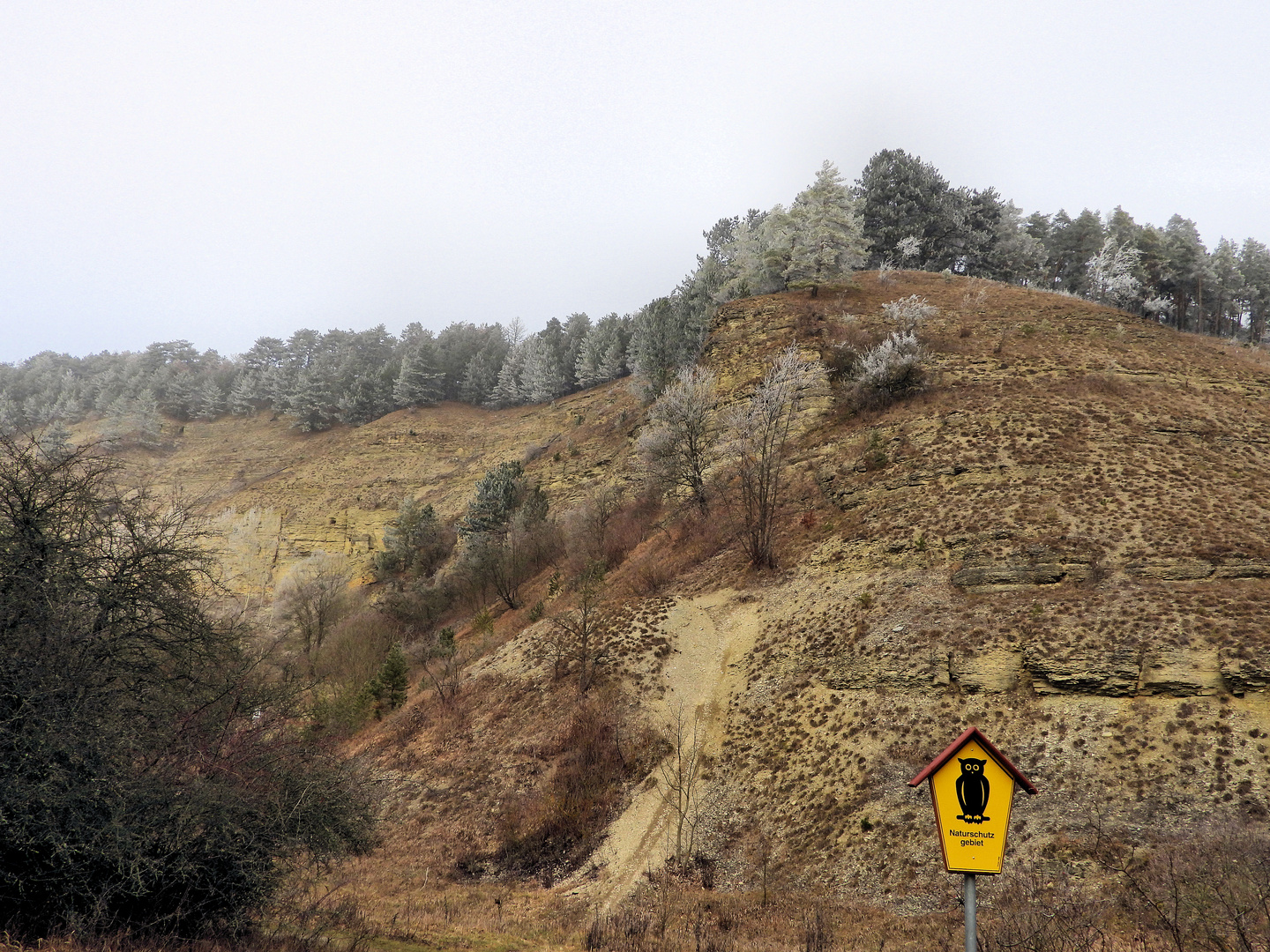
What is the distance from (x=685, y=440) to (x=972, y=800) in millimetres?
28334

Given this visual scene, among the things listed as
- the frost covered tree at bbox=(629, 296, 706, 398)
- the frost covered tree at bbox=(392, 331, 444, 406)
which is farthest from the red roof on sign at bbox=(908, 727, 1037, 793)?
the frost covered tree at bbox=(392, 331, 444, 406)

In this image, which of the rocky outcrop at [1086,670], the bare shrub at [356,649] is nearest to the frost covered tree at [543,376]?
the bare shrub at [356,649]

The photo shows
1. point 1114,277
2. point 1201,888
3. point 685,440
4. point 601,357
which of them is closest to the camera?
point 1201,888

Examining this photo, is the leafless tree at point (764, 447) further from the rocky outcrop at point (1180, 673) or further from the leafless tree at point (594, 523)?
the rocky outcrop at point (1180, 673)

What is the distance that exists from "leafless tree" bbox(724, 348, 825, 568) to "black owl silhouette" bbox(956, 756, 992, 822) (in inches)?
781

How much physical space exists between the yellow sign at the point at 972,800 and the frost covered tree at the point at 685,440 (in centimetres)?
2614

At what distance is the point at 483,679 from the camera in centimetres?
2500

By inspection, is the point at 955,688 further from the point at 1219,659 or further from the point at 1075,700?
the point at 1219,659

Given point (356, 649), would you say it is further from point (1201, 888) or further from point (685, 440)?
point (1201, 888)

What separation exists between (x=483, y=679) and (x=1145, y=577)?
868 inches

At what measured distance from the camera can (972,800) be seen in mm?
4777

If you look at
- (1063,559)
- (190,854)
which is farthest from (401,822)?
(1063,559)

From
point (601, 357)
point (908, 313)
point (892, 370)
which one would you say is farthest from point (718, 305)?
point (601, 357)

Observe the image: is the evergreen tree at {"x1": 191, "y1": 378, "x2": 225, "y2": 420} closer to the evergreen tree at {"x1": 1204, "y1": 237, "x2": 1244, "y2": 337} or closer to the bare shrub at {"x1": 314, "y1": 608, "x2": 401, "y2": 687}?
the bare shrub at {"x1": 314, "y1": 608, "x2": 401, "y2": 687}
